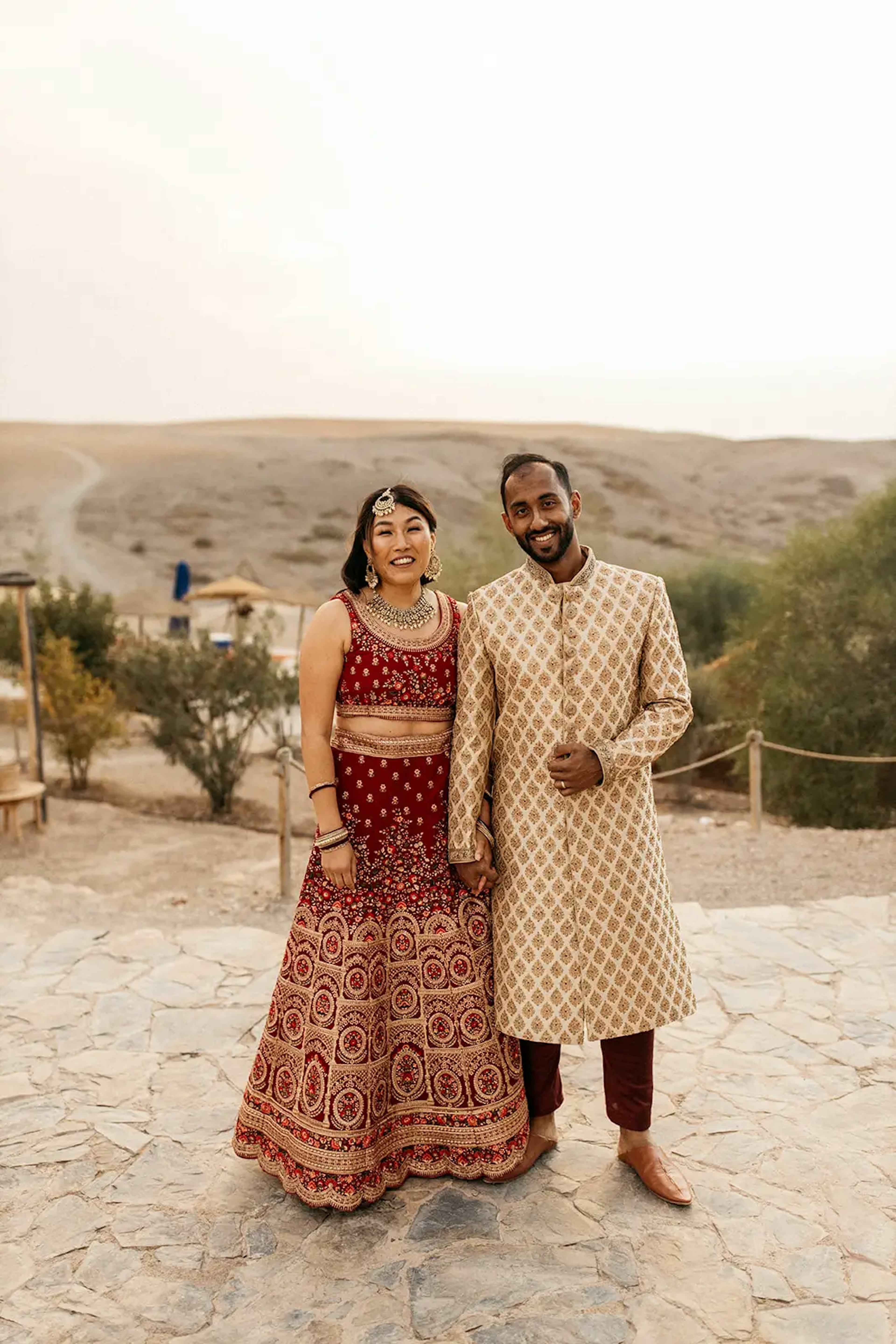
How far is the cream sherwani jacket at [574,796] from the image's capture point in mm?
2719

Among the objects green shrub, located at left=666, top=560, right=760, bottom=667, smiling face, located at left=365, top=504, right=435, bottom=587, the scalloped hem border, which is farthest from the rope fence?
green shrub, located at left=666, top=560, right=760, bottom=667

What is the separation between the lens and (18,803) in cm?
816

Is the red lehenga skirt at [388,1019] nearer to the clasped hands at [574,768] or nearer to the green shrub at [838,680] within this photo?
the clasped hands at [574,768]

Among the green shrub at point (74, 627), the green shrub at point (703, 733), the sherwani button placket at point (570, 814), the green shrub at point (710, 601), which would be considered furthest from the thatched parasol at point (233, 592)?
the sherwani button placket at point (570, 814)

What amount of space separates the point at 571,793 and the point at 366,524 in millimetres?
879

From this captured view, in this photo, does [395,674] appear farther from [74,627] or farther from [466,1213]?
[74,627]

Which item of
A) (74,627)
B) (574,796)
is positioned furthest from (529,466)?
(74,627)

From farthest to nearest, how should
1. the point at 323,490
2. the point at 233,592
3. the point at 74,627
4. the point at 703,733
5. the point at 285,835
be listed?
the point at 323,490 → the point at 233,592 → the point at 74,627 → the point at 703,733 → the point at 285,835

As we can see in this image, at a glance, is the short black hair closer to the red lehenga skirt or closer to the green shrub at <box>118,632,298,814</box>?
the red lehenga skirt

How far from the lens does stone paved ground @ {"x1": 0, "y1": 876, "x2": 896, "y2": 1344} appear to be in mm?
2432

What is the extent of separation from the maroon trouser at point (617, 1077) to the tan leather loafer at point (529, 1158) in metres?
0.07

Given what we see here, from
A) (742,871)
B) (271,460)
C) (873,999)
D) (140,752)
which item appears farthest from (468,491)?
(873,999)

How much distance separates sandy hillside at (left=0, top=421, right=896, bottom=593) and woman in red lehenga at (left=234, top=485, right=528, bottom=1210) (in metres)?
22.7

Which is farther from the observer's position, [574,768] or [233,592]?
[233,592]
